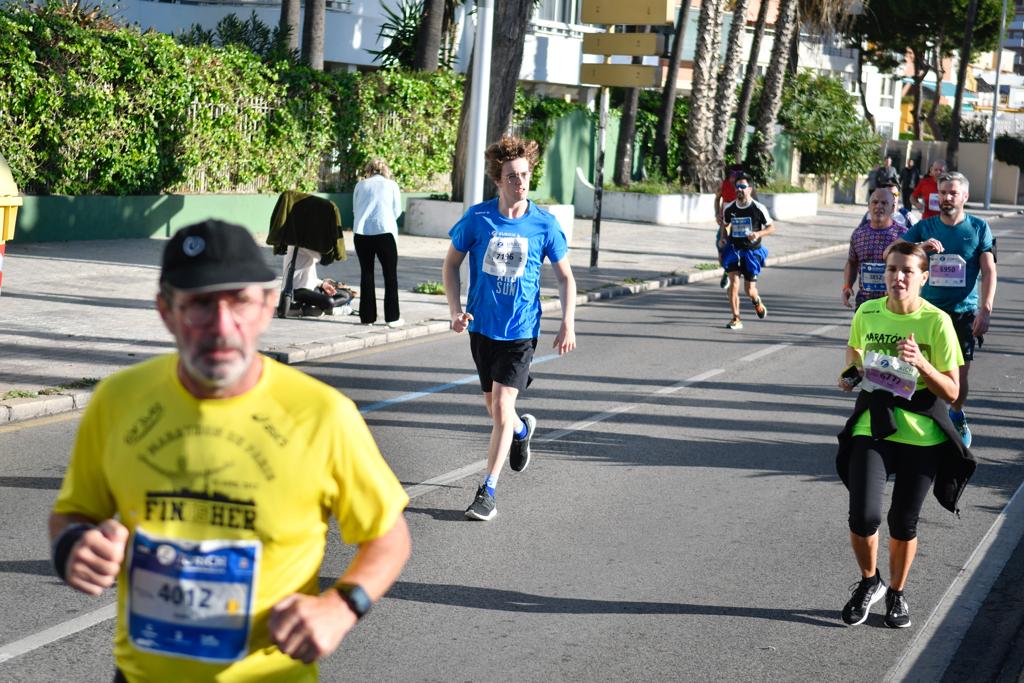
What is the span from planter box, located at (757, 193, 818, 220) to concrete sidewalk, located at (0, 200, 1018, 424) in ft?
41.0

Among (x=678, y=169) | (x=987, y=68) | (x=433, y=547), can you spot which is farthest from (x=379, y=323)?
(x=987, y=68)

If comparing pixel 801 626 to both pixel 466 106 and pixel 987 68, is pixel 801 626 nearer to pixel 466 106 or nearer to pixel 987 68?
pixel 466 106

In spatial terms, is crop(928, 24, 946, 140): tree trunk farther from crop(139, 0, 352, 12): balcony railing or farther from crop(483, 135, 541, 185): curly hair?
crop(483, 135, 541, 185): curly hair

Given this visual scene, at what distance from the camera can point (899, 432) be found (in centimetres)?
590

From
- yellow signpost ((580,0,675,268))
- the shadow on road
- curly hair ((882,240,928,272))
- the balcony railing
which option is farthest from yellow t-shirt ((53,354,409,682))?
the balcony railing

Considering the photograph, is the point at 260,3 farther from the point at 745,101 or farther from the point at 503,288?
the point at 503,288

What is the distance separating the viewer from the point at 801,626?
596 centimetres

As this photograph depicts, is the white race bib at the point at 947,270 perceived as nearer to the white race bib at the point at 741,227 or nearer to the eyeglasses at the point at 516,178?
the eyeglasses at the point at 516,178

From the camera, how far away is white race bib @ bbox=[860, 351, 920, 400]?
5852mm

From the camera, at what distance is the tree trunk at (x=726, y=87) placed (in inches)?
1391

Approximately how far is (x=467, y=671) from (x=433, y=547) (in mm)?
1674

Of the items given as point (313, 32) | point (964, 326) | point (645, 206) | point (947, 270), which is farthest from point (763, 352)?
point (645, 206)

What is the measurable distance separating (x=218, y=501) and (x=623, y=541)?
4.61 meters

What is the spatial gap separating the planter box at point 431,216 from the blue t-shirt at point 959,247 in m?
15.5
